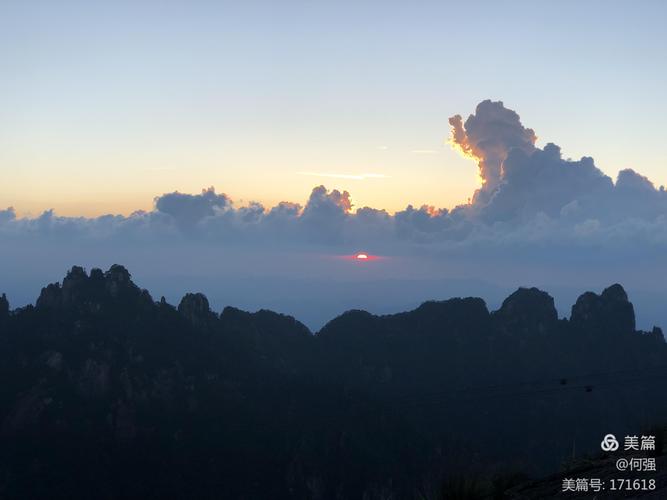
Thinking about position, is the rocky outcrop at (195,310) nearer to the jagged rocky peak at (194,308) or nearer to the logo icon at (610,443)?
the jagged rocky peak at (194,308)

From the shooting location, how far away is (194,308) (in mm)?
190500

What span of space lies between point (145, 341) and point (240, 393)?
2590 cm

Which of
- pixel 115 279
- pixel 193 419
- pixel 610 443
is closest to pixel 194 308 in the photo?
pixel 115 279

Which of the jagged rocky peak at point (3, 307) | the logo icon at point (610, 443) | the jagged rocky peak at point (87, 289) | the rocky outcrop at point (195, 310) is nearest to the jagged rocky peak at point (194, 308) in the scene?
the rocky outcrop at point (195, 310)

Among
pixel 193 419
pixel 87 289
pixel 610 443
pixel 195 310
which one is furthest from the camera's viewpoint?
pixel 195 310

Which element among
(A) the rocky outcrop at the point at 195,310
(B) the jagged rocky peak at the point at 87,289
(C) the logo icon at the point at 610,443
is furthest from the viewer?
(A) the rocky outcrop at the point at 195,310

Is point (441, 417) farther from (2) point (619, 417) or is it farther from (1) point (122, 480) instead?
(1) point (122, 480)

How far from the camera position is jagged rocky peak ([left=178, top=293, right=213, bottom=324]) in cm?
18862

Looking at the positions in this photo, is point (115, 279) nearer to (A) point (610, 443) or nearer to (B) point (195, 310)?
(B) point (195, 310)

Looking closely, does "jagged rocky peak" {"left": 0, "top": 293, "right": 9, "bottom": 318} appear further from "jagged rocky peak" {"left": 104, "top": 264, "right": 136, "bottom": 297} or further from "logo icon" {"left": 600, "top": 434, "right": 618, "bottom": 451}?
"logo icon" {"left": 600, "top": 434, "right": 618, "bottom": 451}

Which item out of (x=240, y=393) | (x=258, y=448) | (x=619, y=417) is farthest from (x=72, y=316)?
(x=619, y=417)

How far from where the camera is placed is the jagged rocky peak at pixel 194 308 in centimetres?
18862

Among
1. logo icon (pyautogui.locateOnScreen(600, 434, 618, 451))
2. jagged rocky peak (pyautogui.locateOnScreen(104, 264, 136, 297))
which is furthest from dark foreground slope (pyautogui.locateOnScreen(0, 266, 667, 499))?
logo icon (pyautogui.locateOnScreen(600, 434, 618, 451))

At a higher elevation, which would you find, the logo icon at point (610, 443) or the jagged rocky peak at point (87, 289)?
the jagged rocky peak at point (87, 289)
